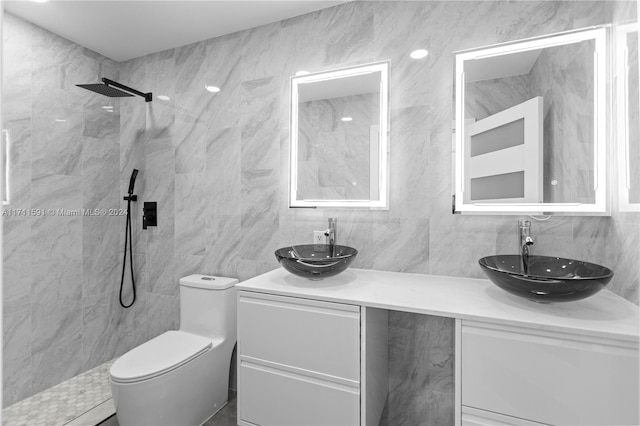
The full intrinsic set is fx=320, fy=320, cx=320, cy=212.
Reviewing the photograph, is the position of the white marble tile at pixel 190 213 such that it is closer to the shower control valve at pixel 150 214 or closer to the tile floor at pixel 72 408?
the shower control valve at pixel 150 214

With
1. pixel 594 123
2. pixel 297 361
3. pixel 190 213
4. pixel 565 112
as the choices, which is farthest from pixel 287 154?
pixel 594 123

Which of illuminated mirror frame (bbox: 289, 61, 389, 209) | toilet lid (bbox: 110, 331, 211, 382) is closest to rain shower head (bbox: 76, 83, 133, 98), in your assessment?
illuminated mirror frame (bbox: 289, 61, 389, 209)

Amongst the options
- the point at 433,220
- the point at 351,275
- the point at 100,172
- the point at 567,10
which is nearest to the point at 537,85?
the point at 567,10

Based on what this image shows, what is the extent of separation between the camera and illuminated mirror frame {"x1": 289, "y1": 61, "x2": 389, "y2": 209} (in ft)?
6.08

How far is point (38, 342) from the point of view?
7.22 feet

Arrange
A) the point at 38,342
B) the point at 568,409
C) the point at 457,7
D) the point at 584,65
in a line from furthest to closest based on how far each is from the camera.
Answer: the point at 38,342 → the point at 457,7 → the point at 584,65 → the point at 568,409

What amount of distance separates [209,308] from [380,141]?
1524 mm

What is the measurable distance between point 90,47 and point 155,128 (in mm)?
771

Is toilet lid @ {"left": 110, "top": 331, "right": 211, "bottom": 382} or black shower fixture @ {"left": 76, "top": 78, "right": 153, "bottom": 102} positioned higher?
black shower fixture @ {"left": 76, "top": 78, "right": 153, "bottom": 102}

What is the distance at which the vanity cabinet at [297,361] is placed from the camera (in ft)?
4.55

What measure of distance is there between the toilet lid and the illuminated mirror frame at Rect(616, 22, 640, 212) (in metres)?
2.24

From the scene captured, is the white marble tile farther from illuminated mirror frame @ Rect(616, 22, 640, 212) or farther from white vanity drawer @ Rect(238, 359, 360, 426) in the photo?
illuminated mirror frame @ Rect(616, 22, 640, 212)

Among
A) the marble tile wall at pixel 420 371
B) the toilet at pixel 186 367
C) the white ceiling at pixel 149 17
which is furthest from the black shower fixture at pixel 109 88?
the marble tile wall at pixel 420 371

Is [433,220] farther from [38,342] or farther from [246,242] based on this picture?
[38,342]
